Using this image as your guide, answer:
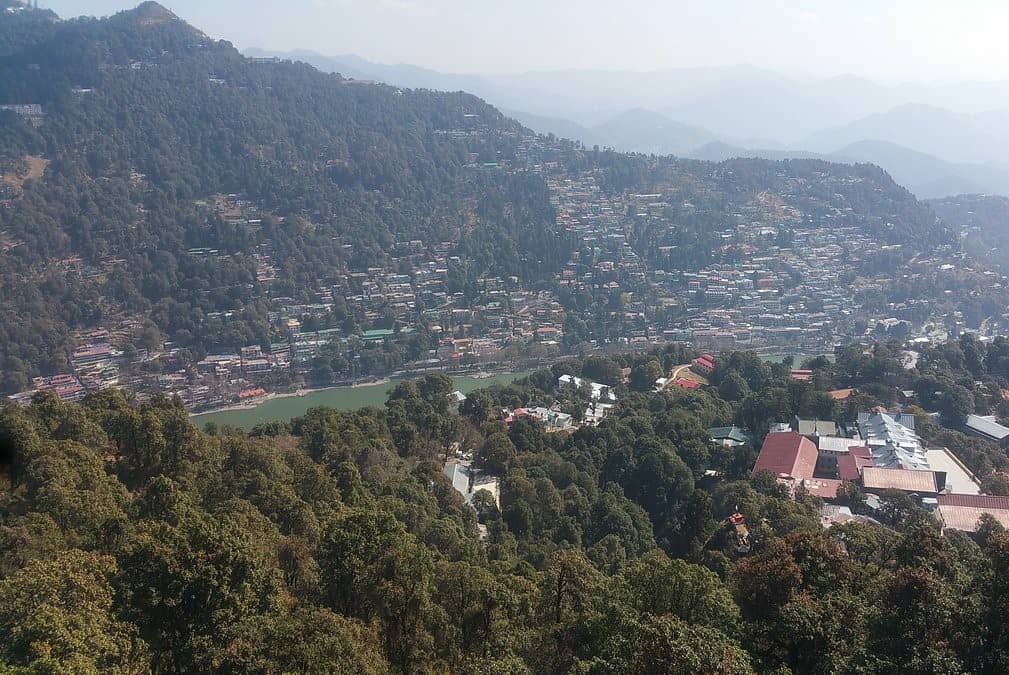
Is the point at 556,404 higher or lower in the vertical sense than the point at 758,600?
lower

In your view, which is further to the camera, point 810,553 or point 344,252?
point 344,252

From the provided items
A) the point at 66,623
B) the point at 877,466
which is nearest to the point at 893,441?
the point at 877,466

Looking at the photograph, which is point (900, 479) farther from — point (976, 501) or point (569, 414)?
point (569, 414)

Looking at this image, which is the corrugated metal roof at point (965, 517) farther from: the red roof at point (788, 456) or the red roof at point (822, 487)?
the red roof at point (788, 456)

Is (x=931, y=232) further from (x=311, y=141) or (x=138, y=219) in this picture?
(x=138, y=219)

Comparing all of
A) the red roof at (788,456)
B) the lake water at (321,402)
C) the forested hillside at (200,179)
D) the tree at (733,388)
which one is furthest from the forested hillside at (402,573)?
the forested hillside at (200,179)

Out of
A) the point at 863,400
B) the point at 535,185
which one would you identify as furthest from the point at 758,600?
the point at 535,185

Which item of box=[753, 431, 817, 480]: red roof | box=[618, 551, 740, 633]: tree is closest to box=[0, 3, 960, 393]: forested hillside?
box=[753, 431, 817, 480]: red roof
